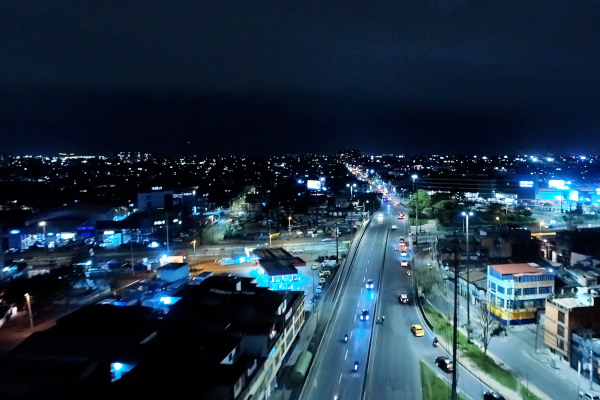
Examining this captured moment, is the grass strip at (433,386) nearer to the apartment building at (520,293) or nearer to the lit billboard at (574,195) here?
the apartment building at (520,293)

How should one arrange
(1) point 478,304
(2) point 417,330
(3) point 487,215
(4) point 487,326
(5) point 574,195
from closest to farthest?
(4) point 487,326 → (2) point 417,330 → (1) point 478,304 → (3) point 487,215 → (5) point 574,195

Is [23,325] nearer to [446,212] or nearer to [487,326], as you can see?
[487,326]

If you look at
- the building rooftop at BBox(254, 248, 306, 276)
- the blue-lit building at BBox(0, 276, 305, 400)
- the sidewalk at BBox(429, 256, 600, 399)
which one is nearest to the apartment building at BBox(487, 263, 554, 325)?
the sidewalk at BBox(429, 256, 600, 399)

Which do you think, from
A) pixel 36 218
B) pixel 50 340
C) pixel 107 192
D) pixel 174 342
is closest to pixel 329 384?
pixel 174 342

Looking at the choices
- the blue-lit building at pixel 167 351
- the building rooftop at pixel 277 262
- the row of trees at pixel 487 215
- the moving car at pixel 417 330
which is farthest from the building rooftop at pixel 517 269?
the row of trees at pixel 487 215

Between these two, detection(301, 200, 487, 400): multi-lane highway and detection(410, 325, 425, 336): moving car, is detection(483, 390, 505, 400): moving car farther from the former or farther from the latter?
detection(410, 325, 425, 336): moving car

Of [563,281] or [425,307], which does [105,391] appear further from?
[563,281]

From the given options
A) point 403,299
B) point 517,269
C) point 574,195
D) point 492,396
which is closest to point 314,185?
point 574,195
